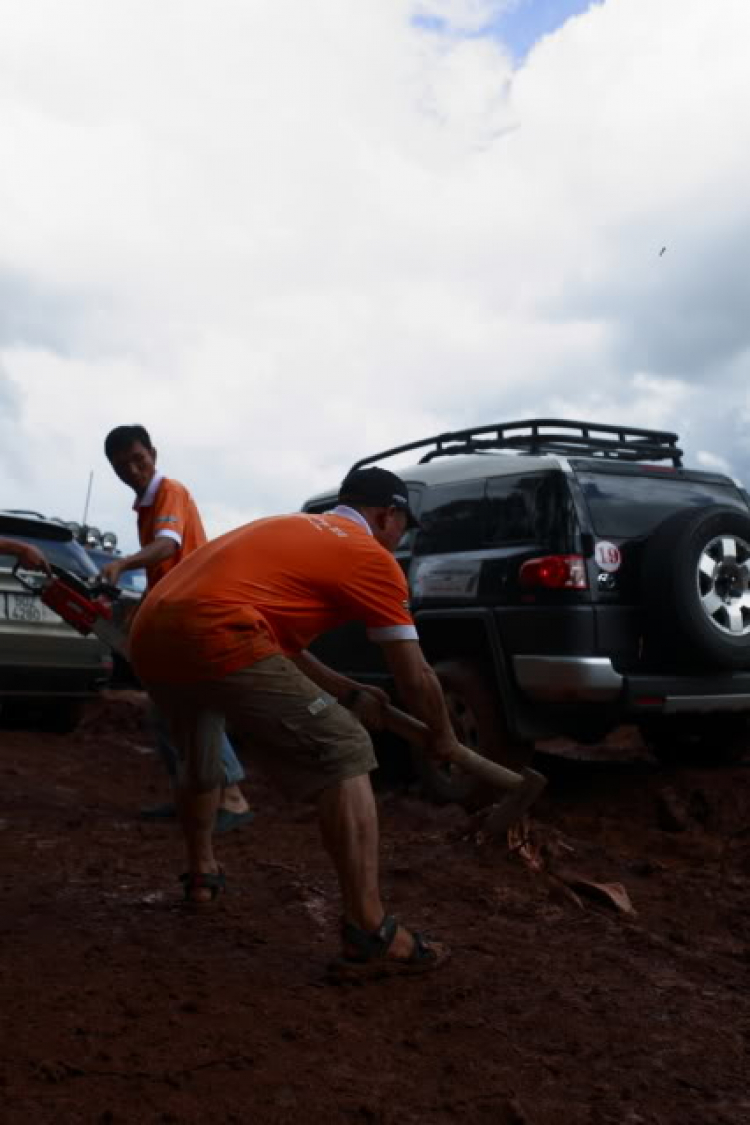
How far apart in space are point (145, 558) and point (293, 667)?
1761 mm

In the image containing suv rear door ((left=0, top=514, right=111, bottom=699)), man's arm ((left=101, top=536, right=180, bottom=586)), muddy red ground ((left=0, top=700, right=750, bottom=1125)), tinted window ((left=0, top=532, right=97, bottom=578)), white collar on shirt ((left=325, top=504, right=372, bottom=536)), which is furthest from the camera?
tinted window ((left=0, top=532, right=97, bottom=578))

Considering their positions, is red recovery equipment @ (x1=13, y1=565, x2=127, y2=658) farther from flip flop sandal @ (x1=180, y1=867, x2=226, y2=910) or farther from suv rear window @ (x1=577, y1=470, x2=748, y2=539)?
suv rear window @ (x1=577, y1=470, x2=748, y2=539)

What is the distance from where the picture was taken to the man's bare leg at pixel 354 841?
3.36 m

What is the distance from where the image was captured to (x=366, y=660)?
6.94 meters

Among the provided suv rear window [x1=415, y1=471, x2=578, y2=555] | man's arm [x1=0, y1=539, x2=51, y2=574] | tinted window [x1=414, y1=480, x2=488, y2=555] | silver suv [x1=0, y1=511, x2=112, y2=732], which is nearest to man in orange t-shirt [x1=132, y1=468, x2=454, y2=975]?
man's arm [x1=0, y1=539, x2=51, y2=574]

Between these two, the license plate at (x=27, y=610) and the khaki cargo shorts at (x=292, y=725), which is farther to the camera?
the license plate at (x=27, y=610)

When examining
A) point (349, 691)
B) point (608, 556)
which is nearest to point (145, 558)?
point (349, 691)

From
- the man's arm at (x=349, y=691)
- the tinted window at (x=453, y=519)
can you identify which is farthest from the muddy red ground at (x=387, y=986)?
the tinted window at (x=453, y=519)

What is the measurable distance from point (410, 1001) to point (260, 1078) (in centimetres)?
69

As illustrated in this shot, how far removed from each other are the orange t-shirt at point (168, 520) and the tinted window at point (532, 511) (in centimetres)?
165

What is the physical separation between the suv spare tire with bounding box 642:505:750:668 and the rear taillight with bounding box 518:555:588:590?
12.3 inches

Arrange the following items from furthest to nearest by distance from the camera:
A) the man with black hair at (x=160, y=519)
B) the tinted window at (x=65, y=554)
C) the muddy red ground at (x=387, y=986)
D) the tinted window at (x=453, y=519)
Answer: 1. the tinted window at (x=65, y=554)
2. the tinted window at (x=453, y=519)
3. the man with black hair at (x=160, y=519)
4. the muddy red ground at (x=387, y=986)

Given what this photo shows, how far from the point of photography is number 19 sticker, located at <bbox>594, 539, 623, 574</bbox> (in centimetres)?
567

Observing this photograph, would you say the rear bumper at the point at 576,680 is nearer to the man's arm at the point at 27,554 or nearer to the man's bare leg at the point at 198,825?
the man's bare leg at the point at 198,825
